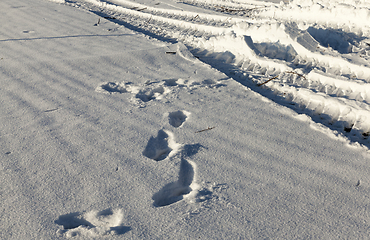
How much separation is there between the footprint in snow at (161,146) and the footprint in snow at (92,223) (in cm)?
49

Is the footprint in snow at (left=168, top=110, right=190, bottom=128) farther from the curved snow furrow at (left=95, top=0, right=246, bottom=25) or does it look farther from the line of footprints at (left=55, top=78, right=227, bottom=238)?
the curved snow furrow at (left=95, top=0, right=246, bottom=25)

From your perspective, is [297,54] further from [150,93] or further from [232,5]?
[232,5]

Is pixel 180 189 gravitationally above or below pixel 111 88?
below

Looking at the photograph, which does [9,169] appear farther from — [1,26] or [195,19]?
[195,19]

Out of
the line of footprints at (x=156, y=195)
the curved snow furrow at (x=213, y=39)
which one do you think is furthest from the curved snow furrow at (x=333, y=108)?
the line of footprints at (x=156, y=195)

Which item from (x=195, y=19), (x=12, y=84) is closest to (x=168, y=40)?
(x=195, y=19)

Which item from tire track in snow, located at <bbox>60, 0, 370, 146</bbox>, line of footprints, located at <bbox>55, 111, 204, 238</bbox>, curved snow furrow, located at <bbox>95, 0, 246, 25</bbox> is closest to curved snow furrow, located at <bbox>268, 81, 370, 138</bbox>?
tire track in snow, located at <bbox>60, 0, 370, 146</bbox>

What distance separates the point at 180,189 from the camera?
1.64 metres

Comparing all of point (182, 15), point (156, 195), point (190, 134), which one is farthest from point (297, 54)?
point (182, 15)

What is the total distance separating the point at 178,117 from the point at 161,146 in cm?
39

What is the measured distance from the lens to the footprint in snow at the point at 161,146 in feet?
6.17

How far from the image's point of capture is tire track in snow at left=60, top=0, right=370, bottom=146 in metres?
2.23

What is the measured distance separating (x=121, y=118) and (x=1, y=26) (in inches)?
130

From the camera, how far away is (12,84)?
2.61m
